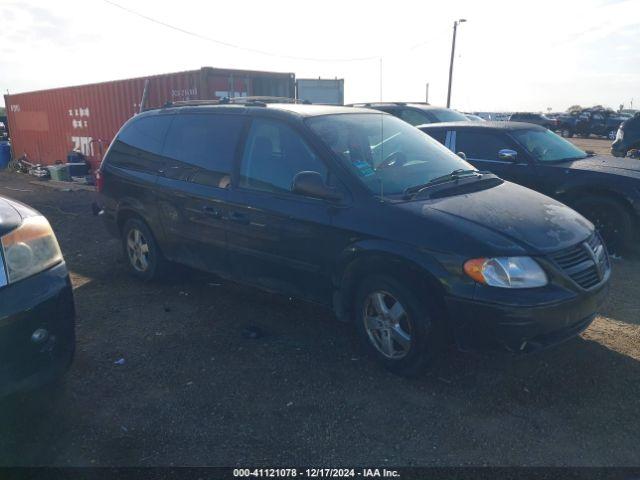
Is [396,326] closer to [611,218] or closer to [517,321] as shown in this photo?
[517,321]

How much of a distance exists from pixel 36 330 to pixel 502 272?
104 inches

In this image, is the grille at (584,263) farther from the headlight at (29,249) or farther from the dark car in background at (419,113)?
the dark car in background at (419,113)

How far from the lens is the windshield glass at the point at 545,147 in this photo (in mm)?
6449

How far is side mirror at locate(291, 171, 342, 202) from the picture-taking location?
11.5 ft

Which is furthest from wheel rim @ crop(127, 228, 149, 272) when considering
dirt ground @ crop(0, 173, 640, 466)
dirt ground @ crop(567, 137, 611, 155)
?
dirt ground @ crop(567, 137, 611, 155)

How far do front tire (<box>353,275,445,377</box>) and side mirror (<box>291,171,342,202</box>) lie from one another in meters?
0.64

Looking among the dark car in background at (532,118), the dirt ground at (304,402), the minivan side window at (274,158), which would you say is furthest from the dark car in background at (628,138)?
the dark car in background at (532,118)

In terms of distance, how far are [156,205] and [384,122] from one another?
2314 millimetres

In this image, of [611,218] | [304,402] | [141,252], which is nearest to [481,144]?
[611,218]

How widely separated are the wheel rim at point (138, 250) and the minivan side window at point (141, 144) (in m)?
0.71

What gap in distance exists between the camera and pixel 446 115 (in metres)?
10.2

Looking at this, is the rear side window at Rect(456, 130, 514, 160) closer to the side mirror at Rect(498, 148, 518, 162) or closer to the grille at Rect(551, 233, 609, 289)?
the side mirror at Rect(498, 148, 518, 162)

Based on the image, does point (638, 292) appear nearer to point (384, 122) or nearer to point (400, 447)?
point (384, 122)

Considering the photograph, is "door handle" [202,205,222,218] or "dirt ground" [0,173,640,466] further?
"door handle" [202,205,222,218]
